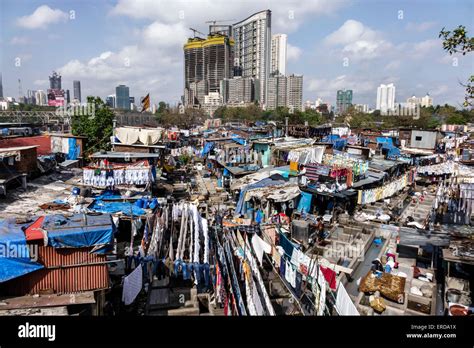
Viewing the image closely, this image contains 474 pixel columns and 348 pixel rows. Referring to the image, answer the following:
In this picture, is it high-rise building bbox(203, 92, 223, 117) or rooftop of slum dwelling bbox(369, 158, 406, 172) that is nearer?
rooftop of slum dwelling bbox(369, 158, 406, 172)

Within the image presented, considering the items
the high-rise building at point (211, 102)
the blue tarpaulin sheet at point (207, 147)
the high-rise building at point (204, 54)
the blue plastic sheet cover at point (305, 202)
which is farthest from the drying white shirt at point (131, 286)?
the high-rise building at point (211, 102)

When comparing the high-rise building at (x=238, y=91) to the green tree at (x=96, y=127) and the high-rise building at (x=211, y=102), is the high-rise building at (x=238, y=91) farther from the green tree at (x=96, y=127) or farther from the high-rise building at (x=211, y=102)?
the green tree at (x=96, y=127)

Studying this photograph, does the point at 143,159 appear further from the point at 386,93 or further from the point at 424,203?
the point at 386,93

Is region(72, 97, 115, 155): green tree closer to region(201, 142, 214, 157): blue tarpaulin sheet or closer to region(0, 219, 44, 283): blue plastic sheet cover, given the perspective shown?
region(201, 142, 214, 157): blue tarpaulin sheet

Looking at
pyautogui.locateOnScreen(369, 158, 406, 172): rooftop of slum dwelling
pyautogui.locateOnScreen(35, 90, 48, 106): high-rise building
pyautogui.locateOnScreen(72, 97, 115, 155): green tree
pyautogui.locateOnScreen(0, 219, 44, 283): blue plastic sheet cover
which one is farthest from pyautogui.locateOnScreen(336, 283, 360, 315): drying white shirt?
pyautogui.locateOnScreen(35, 90, 48, 106): high-rise building

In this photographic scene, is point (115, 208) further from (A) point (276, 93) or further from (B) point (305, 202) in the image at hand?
(A) point (276, 93)

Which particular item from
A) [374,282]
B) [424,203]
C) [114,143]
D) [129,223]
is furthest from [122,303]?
[424,203]
